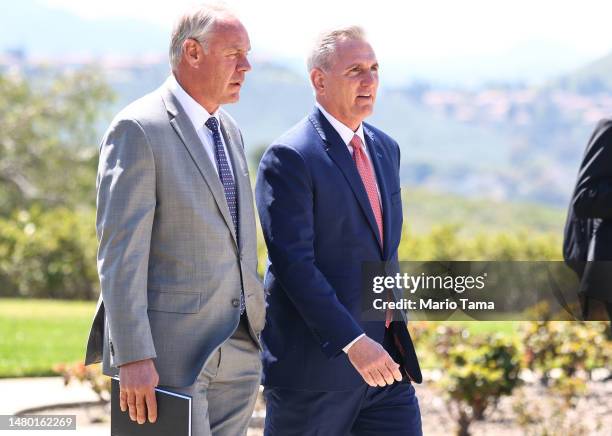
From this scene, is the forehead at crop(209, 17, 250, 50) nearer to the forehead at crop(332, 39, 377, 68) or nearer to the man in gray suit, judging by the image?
the man in gray suit

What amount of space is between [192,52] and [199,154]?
29 centimetres

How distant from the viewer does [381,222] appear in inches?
138

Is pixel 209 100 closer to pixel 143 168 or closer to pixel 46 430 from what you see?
pixel 143 168

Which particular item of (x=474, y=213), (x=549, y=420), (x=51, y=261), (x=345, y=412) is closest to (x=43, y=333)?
(x=51, y=261)

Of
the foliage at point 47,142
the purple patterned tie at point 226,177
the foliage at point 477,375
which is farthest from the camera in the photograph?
the foliage at point 47,142

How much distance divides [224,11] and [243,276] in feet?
2.44

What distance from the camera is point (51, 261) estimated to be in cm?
1461

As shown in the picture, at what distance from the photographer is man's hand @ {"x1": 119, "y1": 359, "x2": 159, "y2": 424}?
291 cm

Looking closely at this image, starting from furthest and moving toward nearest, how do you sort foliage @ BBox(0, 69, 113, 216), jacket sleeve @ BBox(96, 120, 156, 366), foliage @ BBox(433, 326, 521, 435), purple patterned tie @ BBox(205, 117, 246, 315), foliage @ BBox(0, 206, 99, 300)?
foliage @ BBox(0, 69, 113, 216), foliage @ BBox(0, 206, 99, 300), foliage @ BBox(433, 326, 521, 435), purple patterned tie @ BBox(205, 117, 246, 315), jacket sleeve @ BBox(96, 120, 156, 366)

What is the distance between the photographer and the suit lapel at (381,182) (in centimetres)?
347

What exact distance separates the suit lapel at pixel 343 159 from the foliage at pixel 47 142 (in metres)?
25.0

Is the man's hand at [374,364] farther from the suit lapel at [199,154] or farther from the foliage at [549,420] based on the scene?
the foliage at [549,420]

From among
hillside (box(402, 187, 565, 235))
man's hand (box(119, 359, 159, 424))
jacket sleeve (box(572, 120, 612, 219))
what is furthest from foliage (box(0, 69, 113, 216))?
hillside (box(402, 187, 565, 235))

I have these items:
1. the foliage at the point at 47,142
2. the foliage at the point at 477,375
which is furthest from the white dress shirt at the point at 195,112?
the foliage at the point at 47,142
